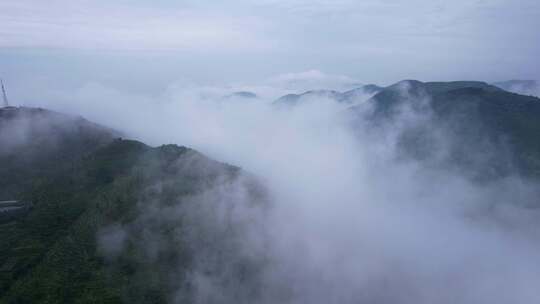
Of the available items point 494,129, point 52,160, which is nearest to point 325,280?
point 52,160

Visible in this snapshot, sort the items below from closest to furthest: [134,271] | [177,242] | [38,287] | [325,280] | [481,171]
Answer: [38,287] → [134,271] → [177,242] → [325,280] → [481,171]

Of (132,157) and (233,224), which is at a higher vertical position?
(132,157)

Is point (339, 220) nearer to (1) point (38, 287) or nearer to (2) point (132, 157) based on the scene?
(2) point (132, 157)

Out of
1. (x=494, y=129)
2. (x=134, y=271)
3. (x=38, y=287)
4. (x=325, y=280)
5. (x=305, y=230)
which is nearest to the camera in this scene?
(x=38, y=287)

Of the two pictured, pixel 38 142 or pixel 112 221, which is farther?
pixel 38 142

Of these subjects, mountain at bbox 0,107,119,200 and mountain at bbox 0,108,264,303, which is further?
mountain at bbox 0,107,119,200

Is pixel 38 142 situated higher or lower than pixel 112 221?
higher

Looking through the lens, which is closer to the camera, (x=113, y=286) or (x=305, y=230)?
(x=113, y=286)

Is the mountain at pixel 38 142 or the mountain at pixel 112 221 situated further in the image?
the mountain at pixel 38 142
